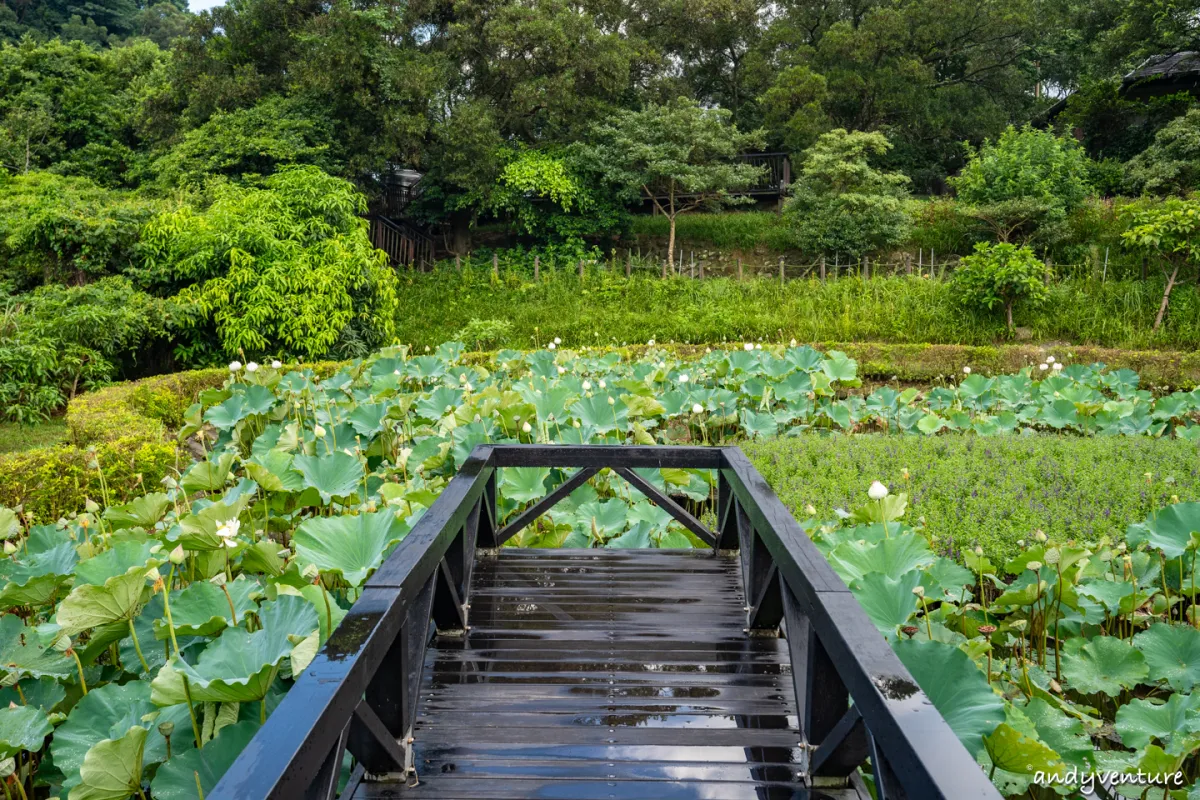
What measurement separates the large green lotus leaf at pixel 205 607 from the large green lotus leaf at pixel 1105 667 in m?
1.90

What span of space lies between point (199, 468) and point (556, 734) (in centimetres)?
176

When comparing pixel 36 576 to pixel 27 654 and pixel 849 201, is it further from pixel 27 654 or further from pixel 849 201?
pixel 849 201

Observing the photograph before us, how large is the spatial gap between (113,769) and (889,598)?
4.56ft

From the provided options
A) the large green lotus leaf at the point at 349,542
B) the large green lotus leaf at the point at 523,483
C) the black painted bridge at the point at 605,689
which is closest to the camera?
the black painted bridge at the point at 605,689

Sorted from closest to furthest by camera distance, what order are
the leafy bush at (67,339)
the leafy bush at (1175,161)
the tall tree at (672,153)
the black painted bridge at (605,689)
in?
1. the black painted bridge at (605,689)
2. the leafy bush at (67,339)
3. the leafy bush at (1175,161)
4. the tall tree at (672,153)

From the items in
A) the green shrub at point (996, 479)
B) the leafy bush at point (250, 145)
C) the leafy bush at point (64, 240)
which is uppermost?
the leafy bush at point (250, 145)

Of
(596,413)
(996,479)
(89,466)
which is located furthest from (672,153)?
(89,466)

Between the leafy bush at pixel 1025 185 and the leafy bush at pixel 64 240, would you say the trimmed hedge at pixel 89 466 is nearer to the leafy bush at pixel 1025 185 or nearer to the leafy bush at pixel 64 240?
the leafy bush at pixel 64 240

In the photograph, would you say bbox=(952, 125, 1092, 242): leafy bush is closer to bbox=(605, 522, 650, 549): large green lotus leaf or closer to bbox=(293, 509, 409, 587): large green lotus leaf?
bbox=(605, 522, 650, 549): large green lotus leaf

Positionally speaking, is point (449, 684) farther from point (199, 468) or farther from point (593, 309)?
point (593, 309)

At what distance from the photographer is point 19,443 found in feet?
17.2


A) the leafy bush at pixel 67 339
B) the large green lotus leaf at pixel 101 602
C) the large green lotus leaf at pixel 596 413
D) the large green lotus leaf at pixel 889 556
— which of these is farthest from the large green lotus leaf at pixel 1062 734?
the leafy bush at pixel 67 339

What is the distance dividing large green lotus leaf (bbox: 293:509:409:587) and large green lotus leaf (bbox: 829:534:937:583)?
1023 millimetres

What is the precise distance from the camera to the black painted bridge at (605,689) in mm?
845
